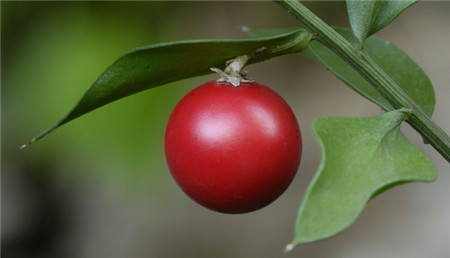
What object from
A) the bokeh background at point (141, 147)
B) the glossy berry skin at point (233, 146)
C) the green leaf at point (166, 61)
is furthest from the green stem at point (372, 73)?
the bokeh background at point (141, 147)

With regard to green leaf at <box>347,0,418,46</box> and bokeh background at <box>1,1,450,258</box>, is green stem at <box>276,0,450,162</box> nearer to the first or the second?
green leaf at <box>347,0,418,46</box>

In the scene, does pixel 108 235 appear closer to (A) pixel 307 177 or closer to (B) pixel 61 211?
(B) pixel 61 211

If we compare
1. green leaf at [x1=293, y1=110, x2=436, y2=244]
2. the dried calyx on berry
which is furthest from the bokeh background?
green leaf at [x1=293, y1=110, x2=436, y2=244]

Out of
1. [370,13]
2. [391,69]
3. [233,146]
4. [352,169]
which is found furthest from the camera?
[391,69]

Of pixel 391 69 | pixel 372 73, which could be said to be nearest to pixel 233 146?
pixel 372 73

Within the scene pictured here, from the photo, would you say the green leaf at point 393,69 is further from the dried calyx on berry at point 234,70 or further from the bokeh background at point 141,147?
the bokeh background at point 141,147

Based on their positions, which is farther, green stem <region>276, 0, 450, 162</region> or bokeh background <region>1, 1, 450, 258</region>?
bokeh background <region>1, 1, 450, 258</region>

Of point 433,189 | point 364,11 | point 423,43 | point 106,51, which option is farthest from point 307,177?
point 364,11

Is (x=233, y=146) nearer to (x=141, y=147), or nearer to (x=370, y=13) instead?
(x=370, y=13)
